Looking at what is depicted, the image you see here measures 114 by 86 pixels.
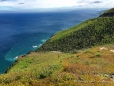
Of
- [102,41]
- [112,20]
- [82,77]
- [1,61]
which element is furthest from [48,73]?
[112,20]

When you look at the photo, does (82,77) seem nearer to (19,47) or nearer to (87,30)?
(87,30)

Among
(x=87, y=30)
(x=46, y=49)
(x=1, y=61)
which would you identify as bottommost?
(x=1, y=61)

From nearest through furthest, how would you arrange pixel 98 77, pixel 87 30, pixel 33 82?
pixel 33 82
pixel 98 77
pixel 87 30

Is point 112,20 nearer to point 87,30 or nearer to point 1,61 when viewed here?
point 87,30

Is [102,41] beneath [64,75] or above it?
beneath

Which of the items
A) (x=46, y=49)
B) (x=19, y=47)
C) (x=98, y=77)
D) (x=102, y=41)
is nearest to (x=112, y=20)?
(x=102, y=41)

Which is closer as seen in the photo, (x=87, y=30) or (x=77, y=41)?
(x=77, y=41)

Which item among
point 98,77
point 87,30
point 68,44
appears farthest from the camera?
point 87,30
